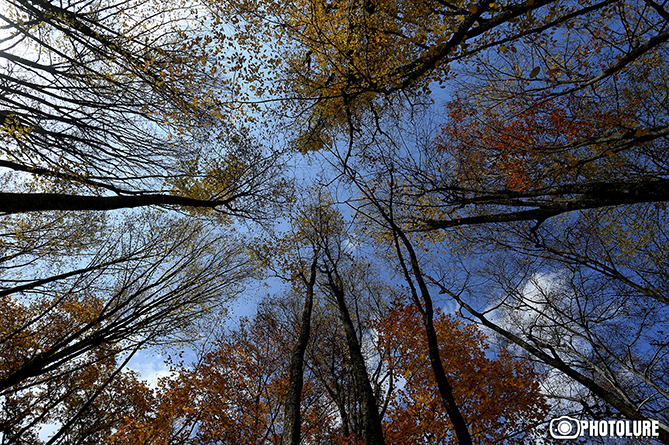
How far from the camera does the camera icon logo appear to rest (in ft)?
23.0

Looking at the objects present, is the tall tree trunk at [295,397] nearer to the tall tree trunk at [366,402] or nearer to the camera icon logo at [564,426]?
the tall tree trunk at [366,402]

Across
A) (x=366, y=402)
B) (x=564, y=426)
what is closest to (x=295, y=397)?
(x=366, y=402)

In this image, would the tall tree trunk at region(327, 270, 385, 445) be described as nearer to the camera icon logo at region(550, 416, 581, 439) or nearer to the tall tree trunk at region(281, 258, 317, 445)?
the tall tree trunk at region(281, 258, 317, 445)

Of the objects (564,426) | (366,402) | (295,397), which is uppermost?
(564,426)

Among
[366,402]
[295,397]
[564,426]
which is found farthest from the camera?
[564,426]

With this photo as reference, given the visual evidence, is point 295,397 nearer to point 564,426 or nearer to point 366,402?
point 366,402

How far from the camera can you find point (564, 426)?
722cm

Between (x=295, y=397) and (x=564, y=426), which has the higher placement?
(x=564, y=426)

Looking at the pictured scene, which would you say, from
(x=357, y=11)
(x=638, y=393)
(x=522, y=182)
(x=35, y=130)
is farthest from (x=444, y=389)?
(x=35, y=130)

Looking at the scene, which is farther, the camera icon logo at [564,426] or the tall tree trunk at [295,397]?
the camera icon logo at [564,426]

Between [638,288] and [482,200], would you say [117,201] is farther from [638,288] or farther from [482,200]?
[638,288]

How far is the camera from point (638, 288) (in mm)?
6906

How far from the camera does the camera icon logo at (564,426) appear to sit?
701 centimetres

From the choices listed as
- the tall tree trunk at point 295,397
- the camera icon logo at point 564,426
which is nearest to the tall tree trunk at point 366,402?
the tall tree trunk at point 295,397
